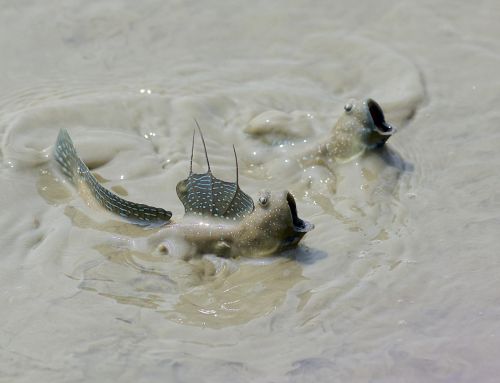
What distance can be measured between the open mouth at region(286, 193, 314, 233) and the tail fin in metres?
0.56

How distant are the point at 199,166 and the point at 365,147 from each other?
2.78 feet

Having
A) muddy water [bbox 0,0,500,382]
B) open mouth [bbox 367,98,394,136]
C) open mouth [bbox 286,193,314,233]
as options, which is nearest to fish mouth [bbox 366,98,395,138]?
open mouth [bbox 367,98,394,136]

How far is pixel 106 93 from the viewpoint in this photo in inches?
198

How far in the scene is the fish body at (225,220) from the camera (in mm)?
3742

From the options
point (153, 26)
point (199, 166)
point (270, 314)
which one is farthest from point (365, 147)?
point (153, 26)

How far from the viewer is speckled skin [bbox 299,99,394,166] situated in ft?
14.8

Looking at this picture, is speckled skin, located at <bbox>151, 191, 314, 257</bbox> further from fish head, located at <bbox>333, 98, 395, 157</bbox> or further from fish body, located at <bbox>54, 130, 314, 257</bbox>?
fish head, located at <bbox>333, 98, 395, 157</bbox>

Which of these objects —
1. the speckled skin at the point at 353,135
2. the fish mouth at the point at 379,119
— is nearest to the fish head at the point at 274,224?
the speckled skin at the point at 353,135

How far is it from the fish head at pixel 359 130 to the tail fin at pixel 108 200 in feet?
3.58

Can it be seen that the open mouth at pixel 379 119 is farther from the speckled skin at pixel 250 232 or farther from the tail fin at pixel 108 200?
the tail fin at pixel 108 200

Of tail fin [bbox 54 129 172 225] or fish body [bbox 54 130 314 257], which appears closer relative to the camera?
fish body [bbox 54 130 314 257]

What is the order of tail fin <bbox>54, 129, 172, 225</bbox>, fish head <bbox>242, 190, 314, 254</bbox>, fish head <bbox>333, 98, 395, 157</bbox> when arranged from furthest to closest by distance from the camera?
fish head <bbox>333, 98, 395, 157</bbox>, tail fin <bbox>54, 129, 172, 225</bbox>, fish head <bbox>242, 190, 314, 254</bbox>

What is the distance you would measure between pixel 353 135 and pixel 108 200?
130 cm

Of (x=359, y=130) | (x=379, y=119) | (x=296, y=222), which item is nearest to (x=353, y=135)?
(x=359, y=130)
